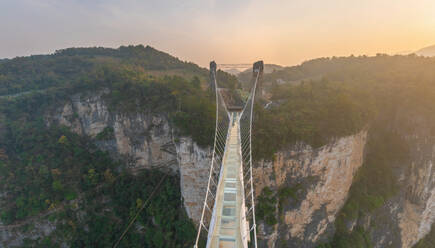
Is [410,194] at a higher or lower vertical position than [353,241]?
higher

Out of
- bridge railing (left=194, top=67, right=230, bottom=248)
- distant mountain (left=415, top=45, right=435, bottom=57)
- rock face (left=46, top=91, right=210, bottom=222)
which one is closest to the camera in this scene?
bridge railing (left=194, top=67, right=230, bottom=248)

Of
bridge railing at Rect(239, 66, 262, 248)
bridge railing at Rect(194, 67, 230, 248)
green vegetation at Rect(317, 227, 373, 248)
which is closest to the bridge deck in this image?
bridge railing at Rect(239, 66, 262, 248)

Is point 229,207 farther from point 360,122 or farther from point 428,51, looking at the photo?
point 428,51

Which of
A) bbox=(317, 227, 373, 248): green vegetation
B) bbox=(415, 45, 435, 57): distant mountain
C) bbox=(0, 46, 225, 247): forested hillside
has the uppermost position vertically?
bbox=(415, 45, 435, 57): distant mountain

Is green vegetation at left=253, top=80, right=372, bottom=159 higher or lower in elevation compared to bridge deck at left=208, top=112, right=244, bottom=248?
higher

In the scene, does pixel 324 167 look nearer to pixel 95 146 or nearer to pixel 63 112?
pixel 95 146

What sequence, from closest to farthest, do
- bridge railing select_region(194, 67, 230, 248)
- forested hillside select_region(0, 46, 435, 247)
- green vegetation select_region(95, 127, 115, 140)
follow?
bridge railing select_region(194, 67, 230, 248) → forested hillside select_region(0, 46, 435, 247) → green vegetation select_region(95, 127, 115, 140)

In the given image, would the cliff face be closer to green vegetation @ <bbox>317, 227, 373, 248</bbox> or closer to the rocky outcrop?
the rocky outcrop

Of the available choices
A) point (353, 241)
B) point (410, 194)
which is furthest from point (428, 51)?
point (353, 241)
